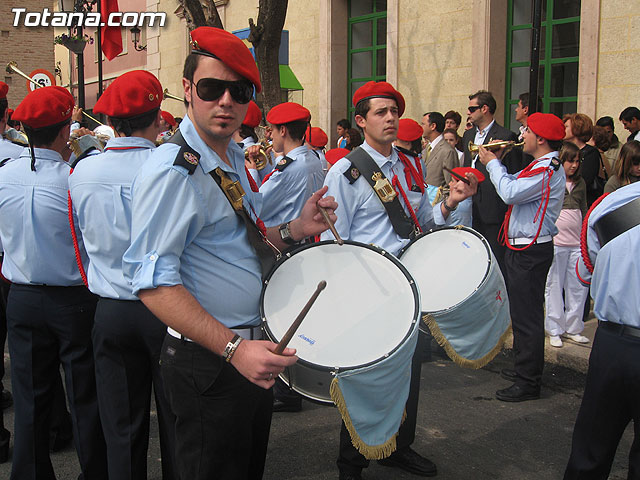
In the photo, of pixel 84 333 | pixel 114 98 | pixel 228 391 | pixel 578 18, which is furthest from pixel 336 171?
pixel 578 18

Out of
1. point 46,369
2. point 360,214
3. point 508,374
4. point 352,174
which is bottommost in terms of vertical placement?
point 508,374

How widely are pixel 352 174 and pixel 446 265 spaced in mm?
741

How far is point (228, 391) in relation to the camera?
7.23 feet

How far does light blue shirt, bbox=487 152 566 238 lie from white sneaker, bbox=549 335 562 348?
4.28ft

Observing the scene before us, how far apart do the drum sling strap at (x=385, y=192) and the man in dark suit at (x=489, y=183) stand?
2653 mm

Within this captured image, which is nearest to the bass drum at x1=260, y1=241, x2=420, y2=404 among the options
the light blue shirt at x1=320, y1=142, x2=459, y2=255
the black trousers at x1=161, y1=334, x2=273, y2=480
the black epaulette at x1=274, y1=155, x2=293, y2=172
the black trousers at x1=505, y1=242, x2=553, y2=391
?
the black trousers at x1=161, y1=334, x2=273, y2=480

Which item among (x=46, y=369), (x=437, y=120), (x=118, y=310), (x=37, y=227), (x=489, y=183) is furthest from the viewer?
(x=437, y=120)

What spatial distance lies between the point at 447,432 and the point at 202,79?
3.07 m

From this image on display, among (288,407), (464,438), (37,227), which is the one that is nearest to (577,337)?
(464,438)

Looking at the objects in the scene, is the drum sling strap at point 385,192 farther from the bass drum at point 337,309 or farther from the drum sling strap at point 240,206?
the drum sling strap at point 240,206

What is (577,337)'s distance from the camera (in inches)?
245

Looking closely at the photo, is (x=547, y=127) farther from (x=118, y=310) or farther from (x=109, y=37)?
(x=109, y=37)

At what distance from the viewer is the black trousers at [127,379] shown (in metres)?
2.97

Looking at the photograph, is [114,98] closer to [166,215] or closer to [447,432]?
[166,215]
